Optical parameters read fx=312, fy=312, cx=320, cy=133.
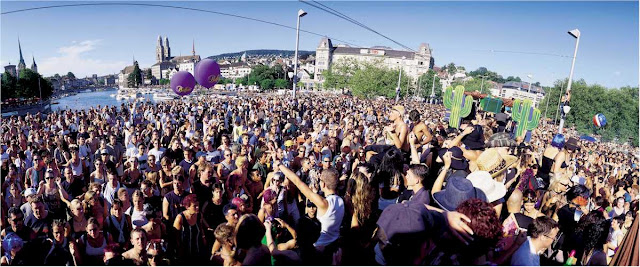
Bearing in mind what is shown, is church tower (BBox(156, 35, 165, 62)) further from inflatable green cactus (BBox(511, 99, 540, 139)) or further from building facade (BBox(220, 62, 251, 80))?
inflatable green cactus (BBox(511, 99, 540, 139))

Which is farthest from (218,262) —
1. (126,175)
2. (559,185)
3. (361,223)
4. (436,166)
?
(559,185)

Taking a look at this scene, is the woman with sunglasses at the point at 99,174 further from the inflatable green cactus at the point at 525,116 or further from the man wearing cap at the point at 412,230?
the inflatable green cactus at the point at 525,116

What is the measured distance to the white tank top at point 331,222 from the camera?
9.10 ft

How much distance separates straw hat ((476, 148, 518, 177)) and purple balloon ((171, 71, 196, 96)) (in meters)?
8.30

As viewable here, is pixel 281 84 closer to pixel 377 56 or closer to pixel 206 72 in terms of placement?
pixel 377 56

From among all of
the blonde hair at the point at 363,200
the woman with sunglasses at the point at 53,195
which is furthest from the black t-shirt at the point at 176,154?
the blonde hair at the point at 363,200

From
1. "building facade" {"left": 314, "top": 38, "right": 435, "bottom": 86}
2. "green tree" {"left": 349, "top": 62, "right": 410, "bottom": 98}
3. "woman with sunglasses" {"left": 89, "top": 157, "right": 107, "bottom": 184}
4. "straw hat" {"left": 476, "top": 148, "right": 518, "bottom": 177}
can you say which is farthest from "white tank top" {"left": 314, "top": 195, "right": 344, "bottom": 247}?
"building facade" {"left": 314, "top": 38, "right": 435, "bottom": 86}

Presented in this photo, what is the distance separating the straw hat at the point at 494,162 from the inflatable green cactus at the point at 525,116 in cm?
779

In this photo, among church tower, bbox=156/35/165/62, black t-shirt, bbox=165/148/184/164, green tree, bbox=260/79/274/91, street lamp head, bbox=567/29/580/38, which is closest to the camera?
black t-shirt, bbox=165/148/184/164

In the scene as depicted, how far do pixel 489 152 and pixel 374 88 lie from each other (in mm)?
43673

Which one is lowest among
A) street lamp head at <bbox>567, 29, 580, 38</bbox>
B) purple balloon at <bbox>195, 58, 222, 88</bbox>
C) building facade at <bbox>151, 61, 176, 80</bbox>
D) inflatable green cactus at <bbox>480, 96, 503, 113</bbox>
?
inflatable green cactus at <bbox>480, 96, 503, 113</bbox>

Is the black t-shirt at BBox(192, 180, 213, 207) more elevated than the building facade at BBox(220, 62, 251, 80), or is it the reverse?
the building facade at BBox(220, 62, 251, 80)

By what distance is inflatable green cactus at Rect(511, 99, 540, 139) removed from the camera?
407 inches

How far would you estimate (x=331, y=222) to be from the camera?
9.12 ft
